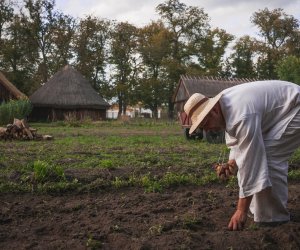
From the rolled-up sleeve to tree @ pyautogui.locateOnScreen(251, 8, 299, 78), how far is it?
46513 millimetres

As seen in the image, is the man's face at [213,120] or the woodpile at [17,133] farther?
the woodpile at [17,133]

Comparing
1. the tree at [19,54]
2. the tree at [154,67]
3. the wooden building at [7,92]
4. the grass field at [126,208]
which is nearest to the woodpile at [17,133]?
the grass field at [126,208]

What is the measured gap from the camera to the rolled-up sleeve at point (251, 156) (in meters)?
3.50

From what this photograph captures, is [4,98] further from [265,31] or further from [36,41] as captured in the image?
[265,31]

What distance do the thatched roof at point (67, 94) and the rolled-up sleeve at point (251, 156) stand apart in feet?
113

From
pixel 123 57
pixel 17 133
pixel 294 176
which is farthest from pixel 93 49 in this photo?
pixel 294 176

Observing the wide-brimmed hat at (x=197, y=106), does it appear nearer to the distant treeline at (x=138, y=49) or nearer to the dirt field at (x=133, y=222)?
the dirt field at (x=133, y=222)

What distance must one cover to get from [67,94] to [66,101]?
118cm

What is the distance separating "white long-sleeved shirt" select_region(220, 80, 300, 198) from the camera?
11.5ft

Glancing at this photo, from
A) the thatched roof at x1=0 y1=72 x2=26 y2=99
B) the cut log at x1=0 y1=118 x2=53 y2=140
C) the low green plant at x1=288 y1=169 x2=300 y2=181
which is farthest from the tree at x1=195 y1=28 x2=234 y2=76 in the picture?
the low green plant at x1=288 y1=169 x2=300 y2=181

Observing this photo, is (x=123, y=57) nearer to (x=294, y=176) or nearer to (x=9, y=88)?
(x=9, y=88)

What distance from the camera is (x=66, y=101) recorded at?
3753 centimetres

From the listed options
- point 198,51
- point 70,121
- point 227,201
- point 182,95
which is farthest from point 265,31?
point 227,201

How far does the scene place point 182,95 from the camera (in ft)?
114
